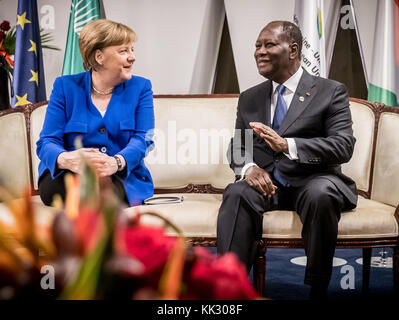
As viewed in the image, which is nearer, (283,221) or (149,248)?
(149,248)

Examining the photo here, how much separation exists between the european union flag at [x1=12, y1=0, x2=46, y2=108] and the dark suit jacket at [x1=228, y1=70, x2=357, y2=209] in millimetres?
1854

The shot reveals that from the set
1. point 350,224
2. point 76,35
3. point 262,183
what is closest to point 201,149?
point 262,183

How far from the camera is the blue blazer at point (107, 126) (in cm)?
259

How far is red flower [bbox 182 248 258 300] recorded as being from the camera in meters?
0.53

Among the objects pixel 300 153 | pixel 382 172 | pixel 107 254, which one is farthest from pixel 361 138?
pixel 107 254

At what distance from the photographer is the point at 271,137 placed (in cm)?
242

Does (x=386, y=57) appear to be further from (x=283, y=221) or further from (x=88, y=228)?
(x=88, y=228)

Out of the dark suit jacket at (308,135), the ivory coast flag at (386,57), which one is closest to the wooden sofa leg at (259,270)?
the dark suit jacket at (308,135)

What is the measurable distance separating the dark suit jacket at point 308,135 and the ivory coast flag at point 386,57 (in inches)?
59.1

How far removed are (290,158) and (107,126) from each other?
91cm

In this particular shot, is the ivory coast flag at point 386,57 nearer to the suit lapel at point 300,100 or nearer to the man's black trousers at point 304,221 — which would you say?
the suit lapel at point 300,100

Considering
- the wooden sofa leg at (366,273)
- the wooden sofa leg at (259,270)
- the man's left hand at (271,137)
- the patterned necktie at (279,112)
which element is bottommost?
the wooden sofa leg at (366,273)

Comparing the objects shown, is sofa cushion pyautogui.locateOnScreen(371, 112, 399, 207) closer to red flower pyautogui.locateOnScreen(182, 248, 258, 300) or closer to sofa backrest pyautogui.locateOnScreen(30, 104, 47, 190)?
sofa backrest pyautogui.locateOnScreen(30, 104, 47, 190)

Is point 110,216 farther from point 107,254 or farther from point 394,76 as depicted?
point 394,76
